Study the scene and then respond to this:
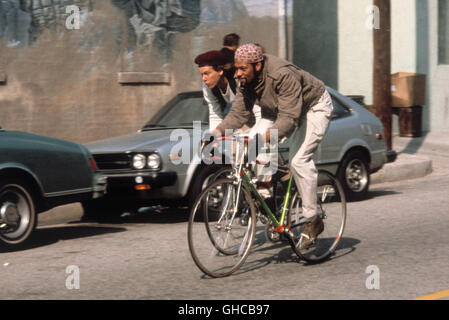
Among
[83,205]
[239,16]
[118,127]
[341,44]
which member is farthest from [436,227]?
[341,44]

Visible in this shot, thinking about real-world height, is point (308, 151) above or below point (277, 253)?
above

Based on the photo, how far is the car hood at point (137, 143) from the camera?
28.2 feet

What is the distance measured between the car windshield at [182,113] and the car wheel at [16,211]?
2.52 metres

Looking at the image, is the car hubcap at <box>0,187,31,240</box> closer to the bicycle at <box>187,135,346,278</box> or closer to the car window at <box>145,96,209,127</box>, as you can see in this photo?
the bicycle at <box>187,135,346,278</box>

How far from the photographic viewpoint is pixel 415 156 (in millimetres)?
14344

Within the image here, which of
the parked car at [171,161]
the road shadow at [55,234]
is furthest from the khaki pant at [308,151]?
the road shadow at [55,234]

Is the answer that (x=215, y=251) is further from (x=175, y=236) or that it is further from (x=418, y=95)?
(x=418, y=95)

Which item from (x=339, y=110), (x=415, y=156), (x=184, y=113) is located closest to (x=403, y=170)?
(x=415, y=156)

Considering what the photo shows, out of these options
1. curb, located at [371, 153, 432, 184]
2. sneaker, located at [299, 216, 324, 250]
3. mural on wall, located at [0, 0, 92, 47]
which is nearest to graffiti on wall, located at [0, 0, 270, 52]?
mural on wall, located at [0, 0, 92, 47]

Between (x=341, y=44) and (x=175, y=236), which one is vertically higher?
(x=341, y=44)

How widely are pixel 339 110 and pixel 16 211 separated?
4.70 meters

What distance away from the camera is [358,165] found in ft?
34.2

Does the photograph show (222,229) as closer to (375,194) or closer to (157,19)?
(375,194)
